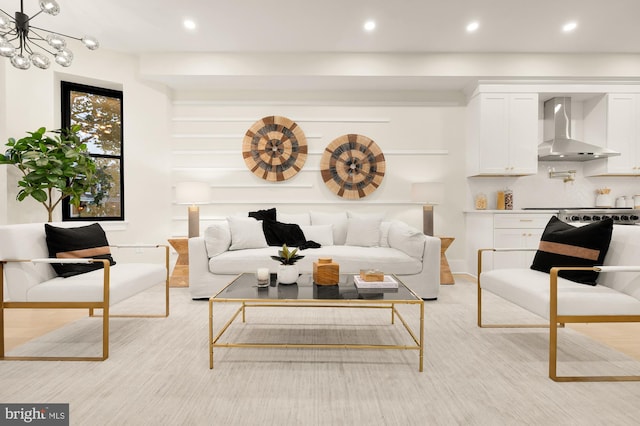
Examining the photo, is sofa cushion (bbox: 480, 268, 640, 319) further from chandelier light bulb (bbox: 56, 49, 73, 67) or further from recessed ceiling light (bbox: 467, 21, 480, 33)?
chandelier light bulb (bbox: 56, 49, 73, 67)

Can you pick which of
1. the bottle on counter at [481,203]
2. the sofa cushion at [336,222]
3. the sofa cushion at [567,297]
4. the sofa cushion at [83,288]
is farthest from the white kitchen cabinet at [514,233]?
the sofa cushion at [83,288]

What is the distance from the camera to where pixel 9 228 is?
214 cm

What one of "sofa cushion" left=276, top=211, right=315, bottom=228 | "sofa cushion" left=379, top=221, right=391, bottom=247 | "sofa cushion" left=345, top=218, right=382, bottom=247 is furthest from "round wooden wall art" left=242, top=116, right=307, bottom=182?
"sofa cushion" left=379, top=221, right=391, bottom=247

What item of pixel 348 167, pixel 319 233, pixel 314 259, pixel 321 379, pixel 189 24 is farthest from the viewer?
pixel 348 167

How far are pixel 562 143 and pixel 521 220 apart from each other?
4.08 ft

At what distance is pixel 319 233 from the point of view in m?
4.07

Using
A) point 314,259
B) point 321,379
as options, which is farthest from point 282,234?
point 321,379

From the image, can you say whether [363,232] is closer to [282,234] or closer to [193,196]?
[282,234]

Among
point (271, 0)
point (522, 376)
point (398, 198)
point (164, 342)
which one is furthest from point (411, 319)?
point (271, 0)

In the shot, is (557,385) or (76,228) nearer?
(557,385)

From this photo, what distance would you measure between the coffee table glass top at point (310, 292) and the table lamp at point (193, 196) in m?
1.96

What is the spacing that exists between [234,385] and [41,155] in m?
3.19

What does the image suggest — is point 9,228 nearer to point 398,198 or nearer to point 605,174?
point 398,198

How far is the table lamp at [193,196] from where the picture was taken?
414 centimetres
